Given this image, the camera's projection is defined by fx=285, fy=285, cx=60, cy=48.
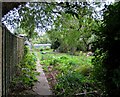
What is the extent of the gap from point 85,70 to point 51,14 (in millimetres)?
2059

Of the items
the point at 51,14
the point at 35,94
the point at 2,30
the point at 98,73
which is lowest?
the point at 35,94

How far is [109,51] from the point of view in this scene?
11.4 ft

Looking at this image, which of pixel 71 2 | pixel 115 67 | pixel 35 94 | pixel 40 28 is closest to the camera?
pixel 115 67

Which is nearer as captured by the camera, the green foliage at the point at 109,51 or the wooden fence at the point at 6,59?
the green foliage at the point at 109,51

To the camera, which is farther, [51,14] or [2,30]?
[51,14]

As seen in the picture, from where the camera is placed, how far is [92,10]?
710 centimetres

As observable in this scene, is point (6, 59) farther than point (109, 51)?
Yes

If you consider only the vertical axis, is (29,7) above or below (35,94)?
above

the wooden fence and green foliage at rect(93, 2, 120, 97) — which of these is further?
the wooden fence

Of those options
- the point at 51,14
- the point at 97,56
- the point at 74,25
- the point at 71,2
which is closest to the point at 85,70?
the point at 74,25

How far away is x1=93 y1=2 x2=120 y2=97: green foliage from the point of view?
3.25 meters

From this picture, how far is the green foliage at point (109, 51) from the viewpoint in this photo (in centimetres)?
325

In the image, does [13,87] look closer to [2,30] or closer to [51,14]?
[2,30]

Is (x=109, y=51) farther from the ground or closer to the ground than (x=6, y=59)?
farther from the ground
